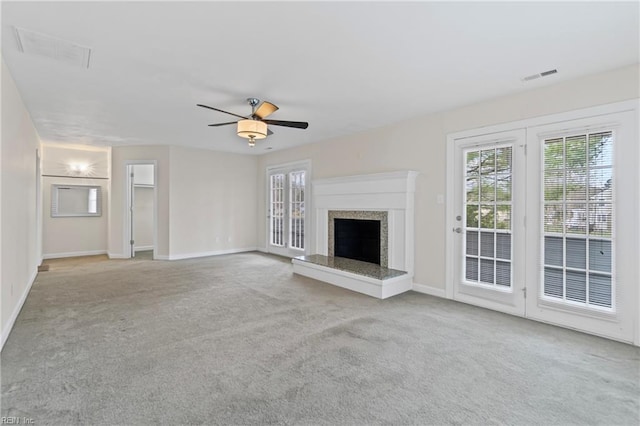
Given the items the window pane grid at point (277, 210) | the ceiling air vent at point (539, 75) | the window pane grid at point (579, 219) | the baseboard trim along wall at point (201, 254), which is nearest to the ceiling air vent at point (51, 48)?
the ceiling air vent at point (539, 75)

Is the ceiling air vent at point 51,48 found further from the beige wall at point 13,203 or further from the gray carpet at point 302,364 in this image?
the gray carpet at point 302,364

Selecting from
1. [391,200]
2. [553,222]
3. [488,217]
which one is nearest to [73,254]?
[391,200]

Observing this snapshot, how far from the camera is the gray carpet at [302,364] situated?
1858 millimetres

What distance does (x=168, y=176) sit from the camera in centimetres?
678

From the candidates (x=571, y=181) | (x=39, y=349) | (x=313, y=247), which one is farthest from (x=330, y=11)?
(x=313, y=247)

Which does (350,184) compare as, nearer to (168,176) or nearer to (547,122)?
(547,122)

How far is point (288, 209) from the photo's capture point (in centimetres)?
724

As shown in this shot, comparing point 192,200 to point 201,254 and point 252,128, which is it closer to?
point 201,254

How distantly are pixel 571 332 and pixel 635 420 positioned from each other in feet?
4.63

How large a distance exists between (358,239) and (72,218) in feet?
22.0

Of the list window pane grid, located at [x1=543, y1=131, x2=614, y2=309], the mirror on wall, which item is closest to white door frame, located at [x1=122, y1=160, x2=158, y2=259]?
the mirror on wall

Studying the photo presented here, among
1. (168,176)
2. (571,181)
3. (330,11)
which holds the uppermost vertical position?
(330,11)

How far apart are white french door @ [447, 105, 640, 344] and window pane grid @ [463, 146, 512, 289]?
0.04 feet

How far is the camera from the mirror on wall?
7.04 meters
